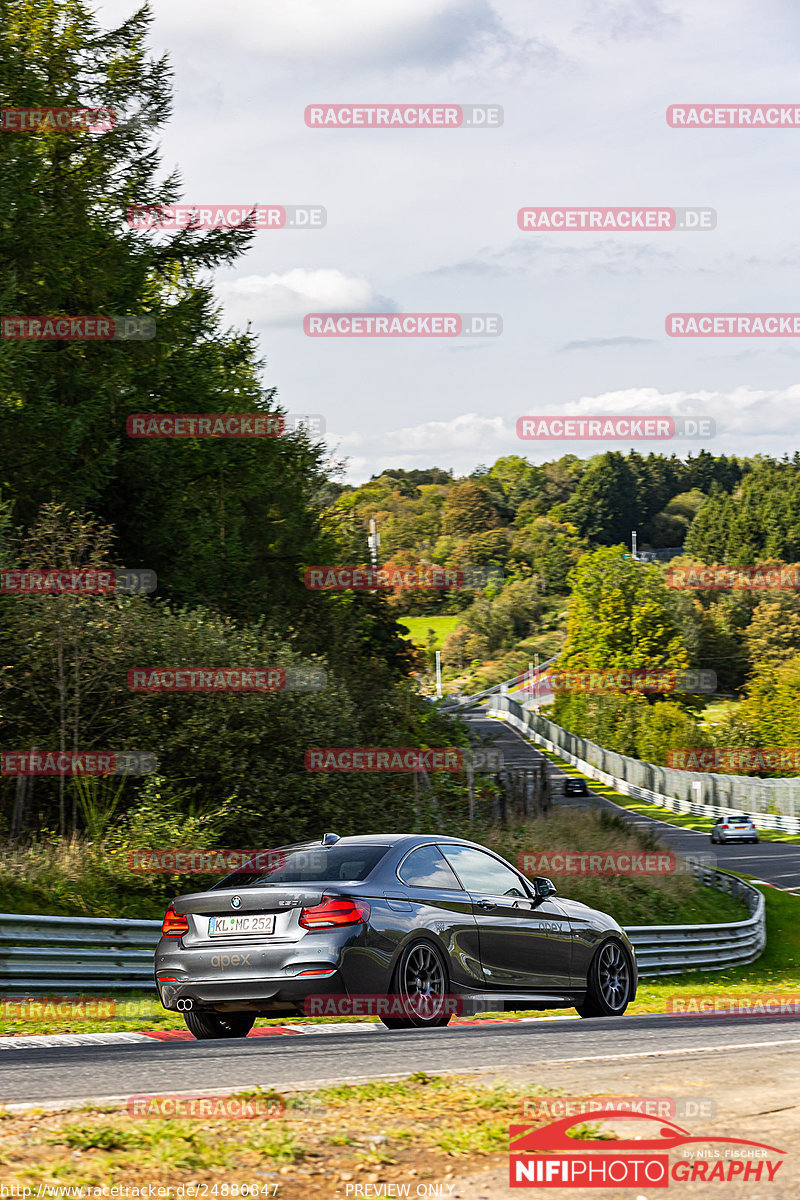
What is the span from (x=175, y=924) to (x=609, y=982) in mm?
3837

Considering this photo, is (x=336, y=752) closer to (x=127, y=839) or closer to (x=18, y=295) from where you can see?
(x=127, y=839)

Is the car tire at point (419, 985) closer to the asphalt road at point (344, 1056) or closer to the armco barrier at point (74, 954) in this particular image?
the asphalt road at point (344, 1056)

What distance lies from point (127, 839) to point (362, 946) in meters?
8.23

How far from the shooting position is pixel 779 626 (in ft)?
416

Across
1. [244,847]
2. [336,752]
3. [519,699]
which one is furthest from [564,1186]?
[519,699]

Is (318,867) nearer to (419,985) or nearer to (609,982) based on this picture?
(419,985)
